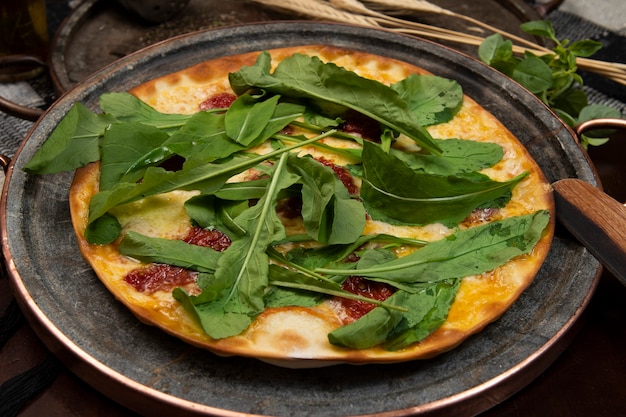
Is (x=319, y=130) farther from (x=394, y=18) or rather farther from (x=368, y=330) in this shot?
(x=394, y=18)

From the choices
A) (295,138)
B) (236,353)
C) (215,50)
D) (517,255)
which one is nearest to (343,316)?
(236,353)

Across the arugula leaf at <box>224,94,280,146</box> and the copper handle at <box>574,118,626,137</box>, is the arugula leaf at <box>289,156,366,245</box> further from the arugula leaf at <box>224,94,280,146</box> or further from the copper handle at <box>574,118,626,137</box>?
the copper handle at <box>574,118,626,137</box>

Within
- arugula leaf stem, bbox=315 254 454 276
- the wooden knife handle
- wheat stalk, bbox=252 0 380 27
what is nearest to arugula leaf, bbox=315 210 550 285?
arugula leaf stem, bbox=315 254 454 276

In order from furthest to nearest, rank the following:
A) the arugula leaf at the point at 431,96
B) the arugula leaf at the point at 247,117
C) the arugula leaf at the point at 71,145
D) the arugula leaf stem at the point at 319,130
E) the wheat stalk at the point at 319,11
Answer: the wheat stalk at the point at 319,11, the arugula leaf at the point at 431,96, the arugula leaf stem at the point at 319,130, the arugula leaf at the point at 247,117, the arugula leaf at the point at 71,145

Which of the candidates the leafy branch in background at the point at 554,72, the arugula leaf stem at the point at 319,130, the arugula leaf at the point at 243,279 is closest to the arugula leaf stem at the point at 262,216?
the arugula leaf at the point at 243,279

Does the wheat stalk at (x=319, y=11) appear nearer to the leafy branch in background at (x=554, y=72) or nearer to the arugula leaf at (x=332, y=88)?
the leafy branch in background at (x=554, y=72)

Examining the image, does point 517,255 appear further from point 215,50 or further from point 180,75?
point 215,50
